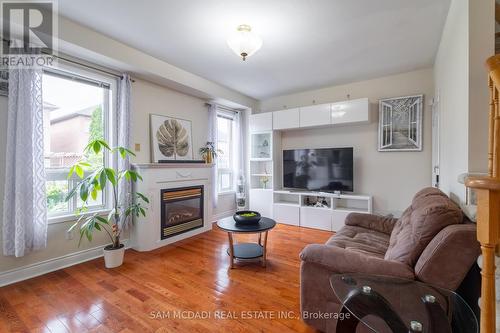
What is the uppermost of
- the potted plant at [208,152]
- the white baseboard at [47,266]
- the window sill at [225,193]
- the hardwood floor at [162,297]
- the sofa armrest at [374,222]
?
the potted plant at [208,152]

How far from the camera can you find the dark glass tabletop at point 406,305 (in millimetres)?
1062

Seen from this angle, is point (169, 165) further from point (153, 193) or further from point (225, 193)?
point (225, 193)

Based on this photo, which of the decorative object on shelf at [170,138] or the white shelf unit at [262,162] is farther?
the white shelf unit at [262,162]

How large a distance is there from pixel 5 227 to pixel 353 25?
13.2ft

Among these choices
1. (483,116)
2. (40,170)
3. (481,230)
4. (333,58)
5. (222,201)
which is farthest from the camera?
(222,201)

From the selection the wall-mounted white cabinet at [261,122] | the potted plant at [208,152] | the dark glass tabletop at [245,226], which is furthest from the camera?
the wall-mounted white cabinet at [261,122]

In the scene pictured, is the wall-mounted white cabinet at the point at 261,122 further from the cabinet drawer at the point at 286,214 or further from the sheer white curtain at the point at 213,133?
the cabinet drawer at the point at 286,214

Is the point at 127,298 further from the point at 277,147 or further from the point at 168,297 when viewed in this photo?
the point at 277,147

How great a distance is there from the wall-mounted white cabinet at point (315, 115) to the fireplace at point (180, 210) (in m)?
2.28

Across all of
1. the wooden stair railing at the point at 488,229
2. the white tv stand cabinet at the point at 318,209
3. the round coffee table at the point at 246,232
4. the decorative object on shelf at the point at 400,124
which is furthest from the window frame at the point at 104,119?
the decorative object on shelf at the point at 400,124

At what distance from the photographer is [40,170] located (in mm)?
2371

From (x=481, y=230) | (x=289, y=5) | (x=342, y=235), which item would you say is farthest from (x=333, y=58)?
(x=481, y=230)

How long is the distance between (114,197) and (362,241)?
2899 millimetres

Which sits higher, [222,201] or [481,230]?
[481,230]
